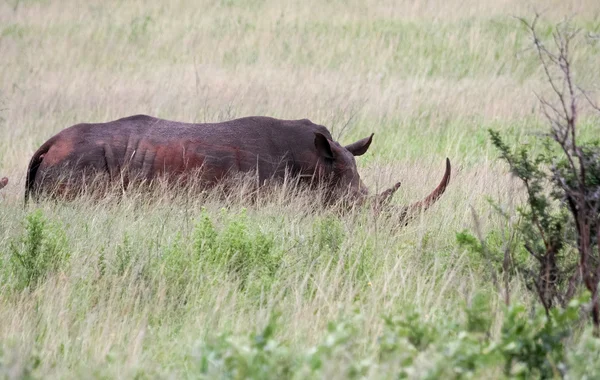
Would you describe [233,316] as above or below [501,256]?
below

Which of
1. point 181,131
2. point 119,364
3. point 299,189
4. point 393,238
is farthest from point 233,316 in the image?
point 181,131

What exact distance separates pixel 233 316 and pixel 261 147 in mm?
3603

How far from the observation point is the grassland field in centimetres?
425

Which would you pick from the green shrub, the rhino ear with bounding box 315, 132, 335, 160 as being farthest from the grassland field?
the rhino ear with bounding box 315, 132, 335, 160

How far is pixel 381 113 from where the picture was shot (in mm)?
13172

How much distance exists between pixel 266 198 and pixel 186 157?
2.96 feet

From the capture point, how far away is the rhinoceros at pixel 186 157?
7621mm

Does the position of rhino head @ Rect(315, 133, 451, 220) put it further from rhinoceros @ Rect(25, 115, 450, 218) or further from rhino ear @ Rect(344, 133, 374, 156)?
rhino ear @ Rect(344, 133, 374, 156)

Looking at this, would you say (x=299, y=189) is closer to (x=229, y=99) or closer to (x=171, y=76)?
(x=229, y=99)

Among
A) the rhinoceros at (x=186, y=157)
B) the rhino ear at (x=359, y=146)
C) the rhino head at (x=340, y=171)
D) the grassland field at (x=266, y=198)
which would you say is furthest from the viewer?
the rhino ear at (x=359, y=146)

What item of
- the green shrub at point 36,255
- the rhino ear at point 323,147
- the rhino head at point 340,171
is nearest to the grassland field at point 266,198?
the green shrub at point 36,255

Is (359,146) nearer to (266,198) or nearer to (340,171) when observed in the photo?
(340,171)

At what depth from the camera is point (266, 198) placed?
7383 millimetres

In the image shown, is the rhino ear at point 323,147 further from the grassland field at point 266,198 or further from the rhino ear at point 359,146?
the grassland field at point 266,198
